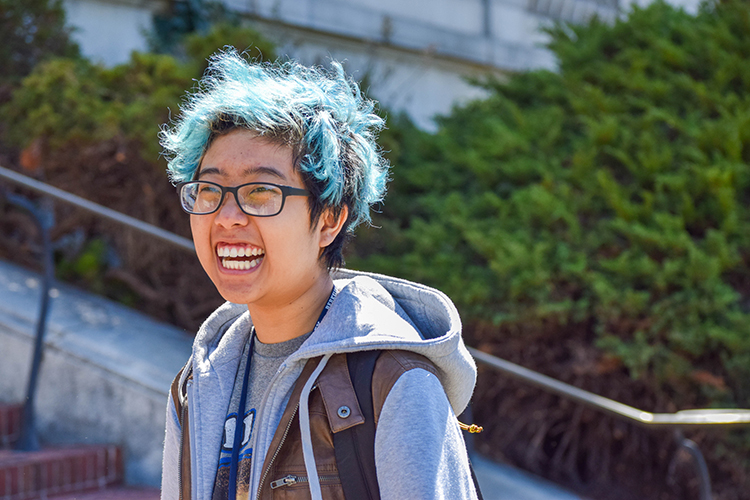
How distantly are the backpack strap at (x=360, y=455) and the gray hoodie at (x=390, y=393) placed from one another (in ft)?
0.09

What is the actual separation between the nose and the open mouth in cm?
6

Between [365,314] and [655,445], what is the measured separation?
135 inches

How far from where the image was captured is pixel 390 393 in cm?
130

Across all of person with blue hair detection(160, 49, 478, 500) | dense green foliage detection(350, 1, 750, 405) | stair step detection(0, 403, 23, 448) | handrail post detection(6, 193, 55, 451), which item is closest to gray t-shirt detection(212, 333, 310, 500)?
person with blue hair detection(160, 49, 478, 500)

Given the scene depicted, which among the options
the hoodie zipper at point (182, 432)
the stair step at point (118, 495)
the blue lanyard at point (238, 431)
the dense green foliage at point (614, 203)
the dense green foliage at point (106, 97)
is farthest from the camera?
the dense green foliage at point (106, 97)

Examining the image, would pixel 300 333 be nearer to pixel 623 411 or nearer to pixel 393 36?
pixel 623 411

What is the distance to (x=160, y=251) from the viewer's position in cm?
494

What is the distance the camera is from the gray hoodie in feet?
4.11

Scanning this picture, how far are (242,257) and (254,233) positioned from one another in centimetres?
7

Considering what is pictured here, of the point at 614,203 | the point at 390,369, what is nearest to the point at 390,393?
the point at 390,369

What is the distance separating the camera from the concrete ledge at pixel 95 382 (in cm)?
373

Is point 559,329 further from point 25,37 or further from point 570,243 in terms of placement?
point 25,37

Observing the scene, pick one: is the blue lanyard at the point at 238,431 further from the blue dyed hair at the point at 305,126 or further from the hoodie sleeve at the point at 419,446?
the hoodie sleeve at the point at 419,446

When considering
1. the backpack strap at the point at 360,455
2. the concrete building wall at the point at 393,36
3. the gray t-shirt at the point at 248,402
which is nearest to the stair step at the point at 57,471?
the gray t-shirt at the point at 248,402
